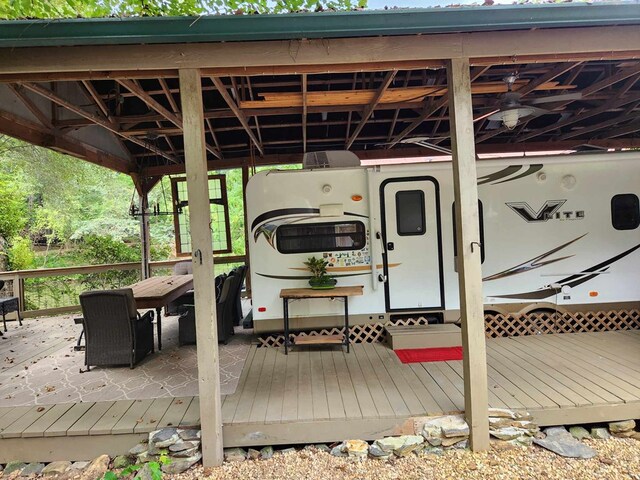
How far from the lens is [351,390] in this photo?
3.43 meters

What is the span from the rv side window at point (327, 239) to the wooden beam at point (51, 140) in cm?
359

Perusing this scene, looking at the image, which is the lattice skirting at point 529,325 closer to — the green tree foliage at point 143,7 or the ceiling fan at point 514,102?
the ceiling fan at point 514,102

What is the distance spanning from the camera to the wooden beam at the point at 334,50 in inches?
104

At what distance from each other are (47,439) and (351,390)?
2.50 metres

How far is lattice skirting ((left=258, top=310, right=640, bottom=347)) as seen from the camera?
4949mm

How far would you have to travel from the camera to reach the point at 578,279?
16.1 feet

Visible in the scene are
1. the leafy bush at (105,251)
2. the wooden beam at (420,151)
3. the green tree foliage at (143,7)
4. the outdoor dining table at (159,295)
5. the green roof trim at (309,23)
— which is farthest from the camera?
the leafy bush at (105,251)

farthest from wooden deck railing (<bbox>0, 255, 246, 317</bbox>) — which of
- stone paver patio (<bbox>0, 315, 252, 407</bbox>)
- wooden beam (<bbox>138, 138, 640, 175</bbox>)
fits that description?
wooden beam (<bbox>138, 138, 640, 175</bbox>)

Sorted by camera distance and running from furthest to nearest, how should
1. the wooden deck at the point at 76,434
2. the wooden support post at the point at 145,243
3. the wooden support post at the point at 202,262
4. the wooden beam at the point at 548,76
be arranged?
1. the wooden support post at the point at 145,243
2. the wooden beam at the point at 548,76
3. the wooden deck at the point at 76,434
4. the wooden support post at the point at 202,262

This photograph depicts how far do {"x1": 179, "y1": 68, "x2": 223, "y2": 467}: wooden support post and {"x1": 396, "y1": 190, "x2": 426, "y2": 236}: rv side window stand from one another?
2.83m

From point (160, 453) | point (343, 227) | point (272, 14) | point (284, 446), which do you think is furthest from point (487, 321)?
point (272, 14)

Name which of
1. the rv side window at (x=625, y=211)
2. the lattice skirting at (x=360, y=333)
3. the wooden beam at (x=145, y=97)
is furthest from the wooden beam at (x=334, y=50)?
the lattice skirting at (x=360, y=333)

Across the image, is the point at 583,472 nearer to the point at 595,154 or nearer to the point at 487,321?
the point at 487,321

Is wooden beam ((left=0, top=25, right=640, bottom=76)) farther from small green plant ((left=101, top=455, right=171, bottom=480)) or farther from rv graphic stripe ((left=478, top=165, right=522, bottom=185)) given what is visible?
small green plant ((left=101, top=455, right=171, bottom=480))
